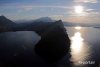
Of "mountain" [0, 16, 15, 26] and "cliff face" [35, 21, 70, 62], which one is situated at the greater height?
"mountain" [0, 16, 15, 26]

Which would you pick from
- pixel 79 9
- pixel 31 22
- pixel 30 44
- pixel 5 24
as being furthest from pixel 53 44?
pixel 5 24

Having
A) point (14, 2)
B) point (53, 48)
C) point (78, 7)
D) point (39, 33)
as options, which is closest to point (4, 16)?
point (14, 2)

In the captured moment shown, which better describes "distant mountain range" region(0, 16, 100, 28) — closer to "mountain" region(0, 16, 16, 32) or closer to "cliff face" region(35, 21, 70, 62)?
"mountain" region(0, 16, 16, 32)

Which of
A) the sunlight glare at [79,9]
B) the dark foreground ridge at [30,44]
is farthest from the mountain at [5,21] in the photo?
the sunlight glare at [79,9]

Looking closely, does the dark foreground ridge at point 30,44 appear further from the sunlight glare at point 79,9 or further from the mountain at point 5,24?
the sunlight glare at point 79,9

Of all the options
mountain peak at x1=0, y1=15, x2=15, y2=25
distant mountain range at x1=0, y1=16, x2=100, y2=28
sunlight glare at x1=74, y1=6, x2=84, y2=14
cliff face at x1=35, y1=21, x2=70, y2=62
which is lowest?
cliff face at x1=35, y1=21, x2=70, y2=62

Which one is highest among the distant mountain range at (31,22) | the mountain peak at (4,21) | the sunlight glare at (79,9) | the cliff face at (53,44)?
the sunlight glare at (79,9)

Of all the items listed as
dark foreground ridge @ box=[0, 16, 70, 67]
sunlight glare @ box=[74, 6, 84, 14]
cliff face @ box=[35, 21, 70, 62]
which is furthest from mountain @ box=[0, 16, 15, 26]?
sunlight glare @ box=[74, 6, 84, 14]
